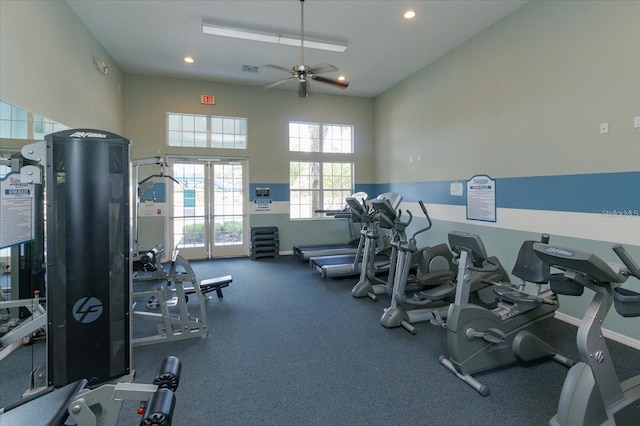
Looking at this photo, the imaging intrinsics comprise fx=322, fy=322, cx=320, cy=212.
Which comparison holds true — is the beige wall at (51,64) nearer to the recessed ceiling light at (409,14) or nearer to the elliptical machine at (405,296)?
the elliptical machine at (405,296)

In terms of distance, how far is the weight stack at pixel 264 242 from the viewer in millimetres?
7043

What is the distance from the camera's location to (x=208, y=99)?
684 cm

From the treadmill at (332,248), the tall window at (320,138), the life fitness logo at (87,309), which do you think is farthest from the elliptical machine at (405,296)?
the tall window at (320,138)

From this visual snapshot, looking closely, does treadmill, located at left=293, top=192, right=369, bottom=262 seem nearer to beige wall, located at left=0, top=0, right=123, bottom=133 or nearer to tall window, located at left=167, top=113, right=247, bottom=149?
tall window, located at left=167, top=113, right=247, bottom=149

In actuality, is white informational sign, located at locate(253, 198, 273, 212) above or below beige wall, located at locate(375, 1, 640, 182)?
below

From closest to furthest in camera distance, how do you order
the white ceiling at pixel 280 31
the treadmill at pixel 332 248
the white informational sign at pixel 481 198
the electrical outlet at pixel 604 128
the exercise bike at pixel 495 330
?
the exercise bike at pixel 495 330
the electrical outlet at pixel 604 128
the white ceiling at pixel 280 31
the white informational sign at pixel 481 198
the treadmill at pixel 332 248

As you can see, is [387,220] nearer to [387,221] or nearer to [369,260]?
[387,221]

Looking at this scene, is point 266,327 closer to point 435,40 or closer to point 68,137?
point 68,137

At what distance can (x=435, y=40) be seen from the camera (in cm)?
498

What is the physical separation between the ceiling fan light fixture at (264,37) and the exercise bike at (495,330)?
12.8 feet

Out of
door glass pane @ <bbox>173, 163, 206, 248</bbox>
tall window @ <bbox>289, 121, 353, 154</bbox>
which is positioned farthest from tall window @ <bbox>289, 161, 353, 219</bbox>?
door glass pane @ <bbox>173, 163, 206, 248</bbox>

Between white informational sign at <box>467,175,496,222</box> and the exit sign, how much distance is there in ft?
17.4

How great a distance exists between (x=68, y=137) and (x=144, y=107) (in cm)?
500

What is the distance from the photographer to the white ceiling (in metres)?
4.08
